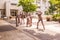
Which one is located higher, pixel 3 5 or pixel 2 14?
pixel 3 5

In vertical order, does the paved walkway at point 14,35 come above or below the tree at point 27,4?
below

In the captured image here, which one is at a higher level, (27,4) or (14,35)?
(27,4)

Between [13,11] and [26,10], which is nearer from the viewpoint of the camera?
[26,10]

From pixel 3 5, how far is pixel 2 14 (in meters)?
2.72

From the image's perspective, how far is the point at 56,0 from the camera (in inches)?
538

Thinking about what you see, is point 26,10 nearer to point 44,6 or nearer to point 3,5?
point 3,5

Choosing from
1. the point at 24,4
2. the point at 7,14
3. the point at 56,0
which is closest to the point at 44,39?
the point at 56,0

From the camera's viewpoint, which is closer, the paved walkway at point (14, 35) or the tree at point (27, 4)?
the paved walkway at point (14, 35)

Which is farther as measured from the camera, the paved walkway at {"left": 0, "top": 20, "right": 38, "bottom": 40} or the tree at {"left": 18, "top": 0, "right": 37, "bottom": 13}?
the tree at {"left": 18, "top": 0, "right": 37, "bottom": 13}

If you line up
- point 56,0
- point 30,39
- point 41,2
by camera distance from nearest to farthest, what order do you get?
point 30,39 < point 56,0 < point 41,2

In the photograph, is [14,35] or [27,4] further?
[27,4]

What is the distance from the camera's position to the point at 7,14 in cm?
4175

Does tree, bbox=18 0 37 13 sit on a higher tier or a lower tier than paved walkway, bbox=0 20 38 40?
higher

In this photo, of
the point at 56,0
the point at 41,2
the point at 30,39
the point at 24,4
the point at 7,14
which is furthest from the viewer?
the point at 41,2
